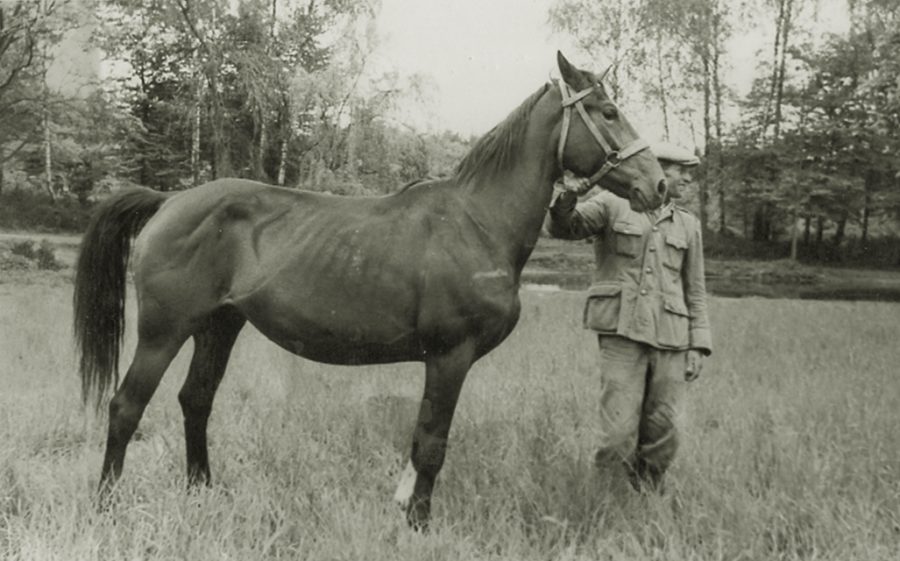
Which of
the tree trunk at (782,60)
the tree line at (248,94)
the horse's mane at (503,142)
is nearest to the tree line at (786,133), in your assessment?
the tree trunk at (782,60)

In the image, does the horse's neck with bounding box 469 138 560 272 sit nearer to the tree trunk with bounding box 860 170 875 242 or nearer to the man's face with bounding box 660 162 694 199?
the man's face with bounding box 660 162 694 199

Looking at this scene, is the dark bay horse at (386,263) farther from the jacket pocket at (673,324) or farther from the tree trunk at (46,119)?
the tree trunk at (46,119)

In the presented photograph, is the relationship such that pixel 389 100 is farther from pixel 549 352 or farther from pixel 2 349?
pixel 2 349

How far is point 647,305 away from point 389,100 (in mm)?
7371

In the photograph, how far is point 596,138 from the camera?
3730 mm

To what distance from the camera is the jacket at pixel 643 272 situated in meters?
4.21

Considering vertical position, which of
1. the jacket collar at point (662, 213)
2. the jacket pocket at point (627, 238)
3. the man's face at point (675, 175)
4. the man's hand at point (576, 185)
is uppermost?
the man's face at point (675, 175)

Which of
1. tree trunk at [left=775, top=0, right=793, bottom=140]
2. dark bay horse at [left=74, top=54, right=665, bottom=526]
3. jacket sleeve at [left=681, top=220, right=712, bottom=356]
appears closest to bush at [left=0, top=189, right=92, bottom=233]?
dark bay horse at [left=74, top=54, right=665, bottom=526]

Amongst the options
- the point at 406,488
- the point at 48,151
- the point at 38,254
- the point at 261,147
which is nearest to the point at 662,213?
the point at 406,488

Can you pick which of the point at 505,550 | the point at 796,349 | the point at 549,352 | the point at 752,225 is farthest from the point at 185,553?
the point at 752,225

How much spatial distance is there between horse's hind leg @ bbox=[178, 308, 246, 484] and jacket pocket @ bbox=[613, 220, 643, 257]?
2231 mm

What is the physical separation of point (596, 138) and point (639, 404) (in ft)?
5.06

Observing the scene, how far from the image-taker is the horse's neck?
3850 millimetres

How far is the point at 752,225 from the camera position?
3366 cm
